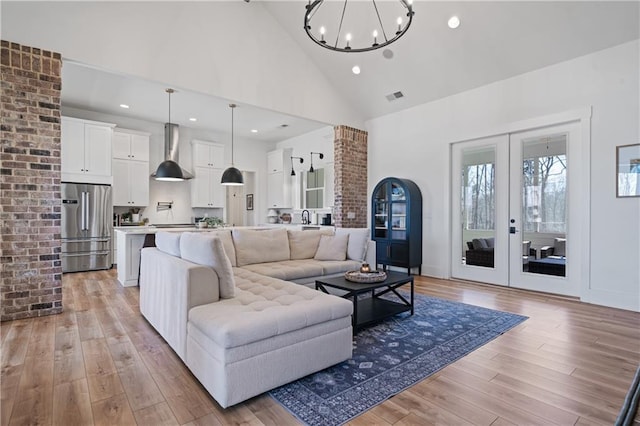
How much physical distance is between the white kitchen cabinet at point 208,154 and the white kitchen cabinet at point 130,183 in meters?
1.13

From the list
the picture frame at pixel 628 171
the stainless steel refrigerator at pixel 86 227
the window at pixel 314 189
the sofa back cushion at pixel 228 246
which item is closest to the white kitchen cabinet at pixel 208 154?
the stainless steel refrigerator at pixel 86 227

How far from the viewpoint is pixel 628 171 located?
371cm

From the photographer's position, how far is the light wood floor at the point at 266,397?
177 cm

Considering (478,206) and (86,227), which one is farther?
(86,227)

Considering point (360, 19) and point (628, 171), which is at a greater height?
point (360, 19)

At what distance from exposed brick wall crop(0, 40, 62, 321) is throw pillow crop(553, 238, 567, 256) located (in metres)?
6.01

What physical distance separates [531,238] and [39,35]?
6358mm

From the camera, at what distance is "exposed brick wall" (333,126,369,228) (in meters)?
6.27

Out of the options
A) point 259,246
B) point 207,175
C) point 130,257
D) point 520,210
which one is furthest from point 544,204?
point 207,175

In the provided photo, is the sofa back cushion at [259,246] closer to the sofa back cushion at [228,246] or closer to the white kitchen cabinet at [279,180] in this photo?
the sofa back cushion at [228,246]

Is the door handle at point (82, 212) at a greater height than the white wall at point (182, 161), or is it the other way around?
the white wall at point (182, 161)

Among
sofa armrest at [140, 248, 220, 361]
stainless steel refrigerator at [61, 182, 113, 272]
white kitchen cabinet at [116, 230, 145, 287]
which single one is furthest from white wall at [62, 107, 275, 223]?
sofa armrest at [140, 248, 220, 361]

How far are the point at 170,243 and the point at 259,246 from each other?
144cm

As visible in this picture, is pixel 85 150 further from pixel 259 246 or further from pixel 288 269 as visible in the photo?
pixel 288 269
